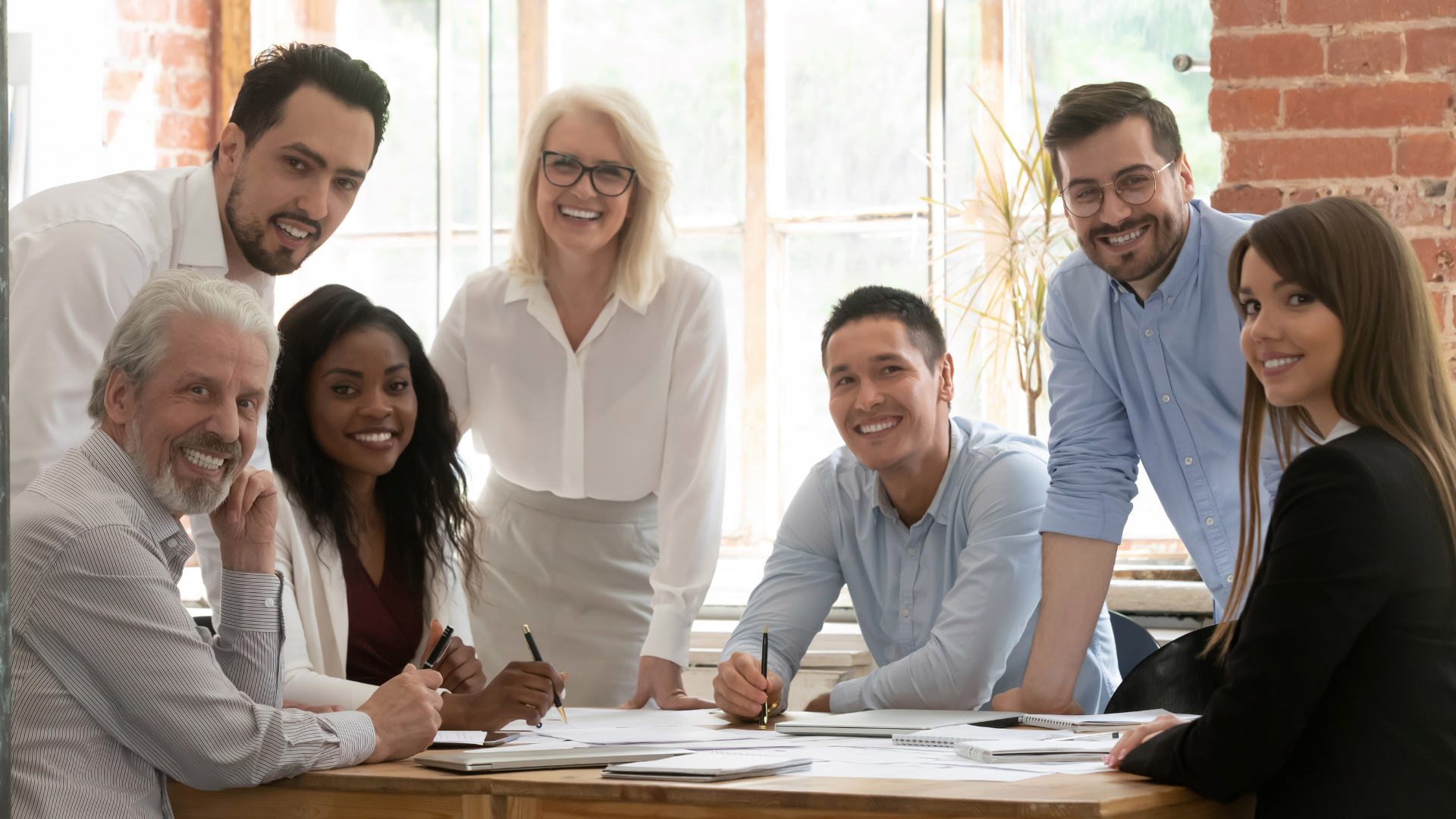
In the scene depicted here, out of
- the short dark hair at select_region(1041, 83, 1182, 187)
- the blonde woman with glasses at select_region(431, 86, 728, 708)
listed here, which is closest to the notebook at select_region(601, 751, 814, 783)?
the blonde woman with glasses at select_region(431, 86, 728, 708)

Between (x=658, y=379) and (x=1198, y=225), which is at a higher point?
(x=1198, y=225)

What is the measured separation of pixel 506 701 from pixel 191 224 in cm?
93

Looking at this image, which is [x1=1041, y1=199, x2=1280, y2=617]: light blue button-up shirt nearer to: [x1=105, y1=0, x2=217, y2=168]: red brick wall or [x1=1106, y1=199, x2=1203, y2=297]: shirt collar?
[x1=1106, y1=199, x2=1203, y2=297]: shirt collar

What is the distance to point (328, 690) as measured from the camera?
195 cm

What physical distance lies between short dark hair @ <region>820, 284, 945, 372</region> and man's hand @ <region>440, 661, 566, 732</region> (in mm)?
947

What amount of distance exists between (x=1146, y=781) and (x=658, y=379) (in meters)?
1.51

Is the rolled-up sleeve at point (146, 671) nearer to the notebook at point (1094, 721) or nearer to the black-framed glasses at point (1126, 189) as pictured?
the notebook at point (1094, 721)

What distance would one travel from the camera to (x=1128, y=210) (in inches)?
85.9

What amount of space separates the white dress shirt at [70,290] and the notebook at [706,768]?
710 millimetres

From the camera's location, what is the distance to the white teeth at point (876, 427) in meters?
2.43

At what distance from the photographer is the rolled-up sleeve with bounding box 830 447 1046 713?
2.21 m

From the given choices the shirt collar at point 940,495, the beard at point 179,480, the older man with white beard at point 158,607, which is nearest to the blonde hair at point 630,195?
the shirt collar at point 940,495

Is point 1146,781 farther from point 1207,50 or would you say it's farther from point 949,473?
point 1207,50

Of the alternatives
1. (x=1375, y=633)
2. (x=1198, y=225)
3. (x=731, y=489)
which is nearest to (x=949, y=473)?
(x=1198, y=225)
